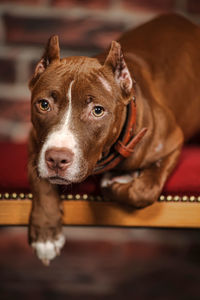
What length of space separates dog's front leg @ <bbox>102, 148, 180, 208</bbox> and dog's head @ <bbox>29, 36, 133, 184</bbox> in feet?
0.43

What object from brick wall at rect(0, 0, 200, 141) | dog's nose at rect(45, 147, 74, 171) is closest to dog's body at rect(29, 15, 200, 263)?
dog's nose at rect(45, 147, 74, 171)

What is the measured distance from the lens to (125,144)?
146 centimetres

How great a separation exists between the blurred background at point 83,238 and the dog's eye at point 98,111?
0.82m

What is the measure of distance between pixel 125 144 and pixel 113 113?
0.50 feet

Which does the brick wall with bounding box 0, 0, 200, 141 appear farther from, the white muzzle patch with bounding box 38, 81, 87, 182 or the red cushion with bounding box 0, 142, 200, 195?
→ the white muzzle patch with bounding box 38, 81, 87, 182

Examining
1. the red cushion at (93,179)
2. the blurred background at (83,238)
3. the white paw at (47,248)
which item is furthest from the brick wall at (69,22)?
the white paw at (47,248)

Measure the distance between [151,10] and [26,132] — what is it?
770mm

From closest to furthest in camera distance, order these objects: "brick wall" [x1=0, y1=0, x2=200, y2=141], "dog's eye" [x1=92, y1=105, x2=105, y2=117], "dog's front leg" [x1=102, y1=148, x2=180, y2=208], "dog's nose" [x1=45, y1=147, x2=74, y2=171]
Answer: "dog's nose" [x1=45, y1=147, x2=74, y2=171], "dog's eye" [x1=92, y1=105, x2=105, y2=117], "dog's front leg" [x1=102, y1=148, x2=180, y2=208], "brick wall" [x1=0, y1=0, x2=200, y2=141]

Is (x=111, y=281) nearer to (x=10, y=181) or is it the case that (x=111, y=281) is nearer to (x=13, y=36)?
(x=10, y=181)

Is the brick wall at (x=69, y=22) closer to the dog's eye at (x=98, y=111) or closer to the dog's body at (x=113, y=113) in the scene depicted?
the dog's body at (x=113, y=113)

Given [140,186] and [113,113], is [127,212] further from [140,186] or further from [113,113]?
[113,113]

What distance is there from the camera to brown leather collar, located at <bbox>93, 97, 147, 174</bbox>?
56.7 inches

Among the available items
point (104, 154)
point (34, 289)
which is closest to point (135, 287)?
point (34, 289)

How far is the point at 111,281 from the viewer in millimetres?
2283
